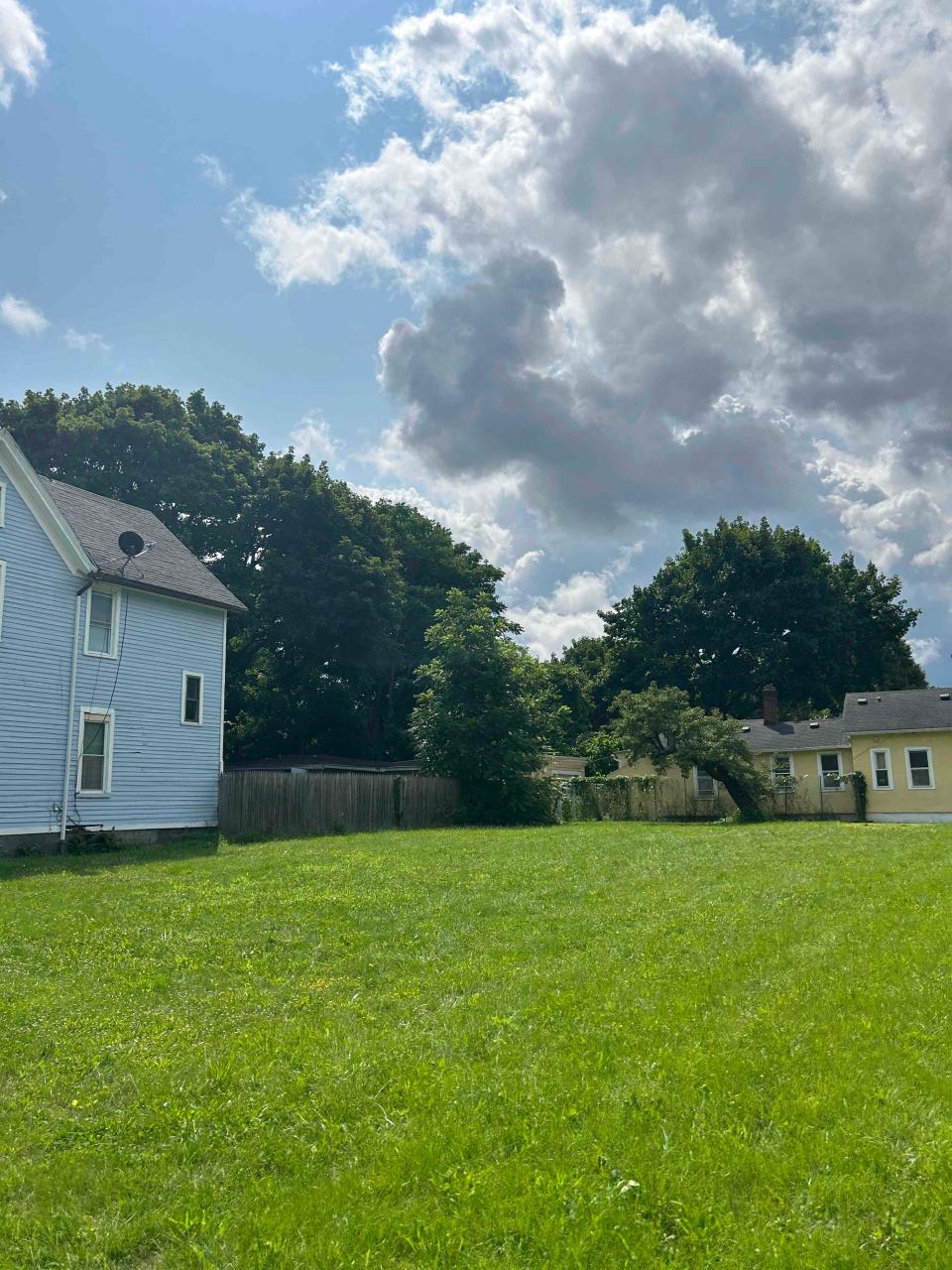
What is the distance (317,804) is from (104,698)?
6.39 metres

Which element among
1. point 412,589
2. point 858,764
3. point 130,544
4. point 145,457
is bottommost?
point 858,764

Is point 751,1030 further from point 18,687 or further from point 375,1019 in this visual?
point 18,687

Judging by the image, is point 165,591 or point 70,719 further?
point 165,591

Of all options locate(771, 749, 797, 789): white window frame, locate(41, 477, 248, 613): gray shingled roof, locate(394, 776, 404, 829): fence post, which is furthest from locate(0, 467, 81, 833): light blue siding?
locate(771, 749, 797, 789): white window frame

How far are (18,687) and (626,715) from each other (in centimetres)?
1832

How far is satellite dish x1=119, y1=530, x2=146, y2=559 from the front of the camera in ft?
74.5

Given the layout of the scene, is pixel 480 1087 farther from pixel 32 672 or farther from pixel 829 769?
pixel 829 769

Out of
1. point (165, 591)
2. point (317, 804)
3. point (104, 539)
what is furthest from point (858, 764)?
point (104, 539)

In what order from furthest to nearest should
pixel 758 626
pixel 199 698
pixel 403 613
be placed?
1. pixel 758 626
2. pixel 403 613
3. pixel 199 698

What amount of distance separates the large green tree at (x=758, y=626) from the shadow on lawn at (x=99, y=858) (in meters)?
36.1

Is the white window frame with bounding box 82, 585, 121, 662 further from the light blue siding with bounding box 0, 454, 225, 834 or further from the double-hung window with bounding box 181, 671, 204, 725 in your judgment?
the double-hung window with bounding box 181, 671, 204, 725

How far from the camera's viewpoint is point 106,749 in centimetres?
2125

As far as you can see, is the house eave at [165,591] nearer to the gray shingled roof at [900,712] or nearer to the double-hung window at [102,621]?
the double-hung window at [102,621]

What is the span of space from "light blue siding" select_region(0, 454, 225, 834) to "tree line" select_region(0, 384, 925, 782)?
9150 mm
